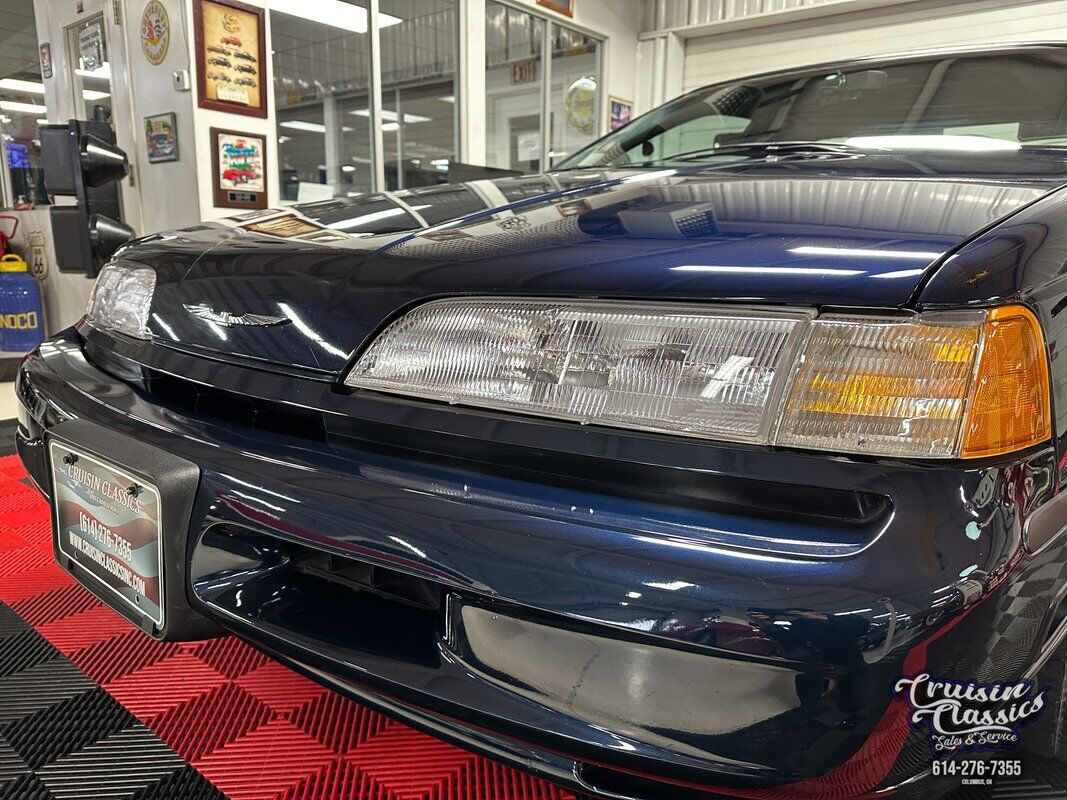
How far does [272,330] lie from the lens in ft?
3.01

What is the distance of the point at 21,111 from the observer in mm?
6496

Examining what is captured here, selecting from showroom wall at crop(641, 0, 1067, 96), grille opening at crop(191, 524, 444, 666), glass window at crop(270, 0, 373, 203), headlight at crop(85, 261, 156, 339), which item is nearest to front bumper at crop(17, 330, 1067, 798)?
grille opening at crop(191, 524, 444, 666)

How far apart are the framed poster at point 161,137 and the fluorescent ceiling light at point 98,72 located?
2.29 feet

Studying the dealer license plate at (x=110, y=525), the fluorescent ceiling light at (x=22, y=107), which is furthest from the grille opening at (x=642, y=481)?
the fluorescent ceiling light at (x=22, y=107)

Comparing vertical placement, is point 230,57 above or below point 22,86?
below

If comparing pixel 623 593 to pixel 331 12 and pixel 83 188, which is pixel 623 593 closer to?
pixel 83 188

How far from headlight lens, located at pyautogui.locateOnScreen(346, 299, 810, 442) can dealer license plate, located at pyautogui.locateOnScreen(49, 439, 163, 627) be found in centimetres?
34

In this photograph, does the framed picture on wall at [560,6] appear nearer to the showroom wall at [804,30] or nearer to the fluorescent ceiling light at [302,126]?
the showroom wall at [804,30]

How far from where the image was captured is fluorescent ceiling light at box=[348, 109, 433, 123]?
17.7ft

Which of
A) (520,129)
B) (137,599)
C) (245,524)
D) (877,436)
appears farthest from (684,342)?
(520,129)

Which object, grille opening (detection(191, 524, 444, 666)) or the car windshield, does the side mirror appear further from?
grille opening (detection(191, 524, 444, 666))

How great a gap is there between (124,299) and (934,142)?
1511 millimetres

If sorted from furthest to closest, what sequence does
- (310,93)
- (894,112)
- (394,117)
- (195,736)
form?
(394,117) → (310,93) → (894,112) → (195,736)

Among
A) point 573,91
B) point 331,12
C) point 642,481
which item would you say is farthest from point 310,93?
point 642,481
